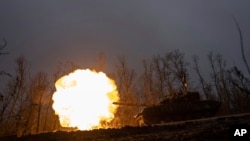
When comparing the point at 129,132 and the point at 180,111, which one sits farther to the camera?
the point at 180,111

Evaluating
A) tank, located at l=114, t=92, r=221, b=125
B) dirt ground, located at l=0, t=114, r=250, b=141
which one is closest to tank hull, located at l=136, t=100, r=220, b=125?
tank, located at l=114, t=92, r=221, b=125

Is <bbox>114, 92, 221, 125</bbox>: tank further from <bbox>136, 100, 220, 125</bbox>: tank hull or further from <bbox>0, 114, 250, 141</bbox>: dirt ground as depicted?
<bbox>0, 114, 250, 141</bbox>: dirt ground

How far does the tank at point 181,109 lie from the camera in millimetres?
22109

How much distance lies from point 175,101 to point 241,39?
18.0 m

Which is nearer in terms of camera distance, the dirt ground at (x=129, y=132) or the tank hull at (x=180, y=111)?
the dirt ground at (x=129, y=132)

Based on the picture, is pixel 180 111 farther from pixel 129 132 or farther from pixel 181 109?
pixel 129 132

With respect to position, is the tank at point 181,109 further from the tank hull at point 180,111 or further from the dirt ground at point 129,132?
the dirt ground at point 129,132

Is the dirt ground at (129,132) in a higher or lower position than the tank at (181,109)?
lower

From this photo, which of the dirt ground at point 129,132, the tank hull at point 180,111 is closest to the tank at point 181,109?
the tank hull at point 180,111

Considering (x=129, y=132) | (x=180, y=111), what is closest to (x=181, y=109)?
(x=180, y=111)

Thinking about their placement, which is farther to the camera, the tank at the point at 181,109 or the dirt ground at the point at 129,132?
the tank at the point at 181,109

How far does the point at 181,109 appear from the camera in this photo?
72.3ft

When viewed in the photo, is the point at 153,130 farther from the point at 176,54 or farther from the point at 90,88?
the point at 176,54

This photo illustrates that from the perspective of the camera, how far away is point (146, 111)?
23.0 meters
